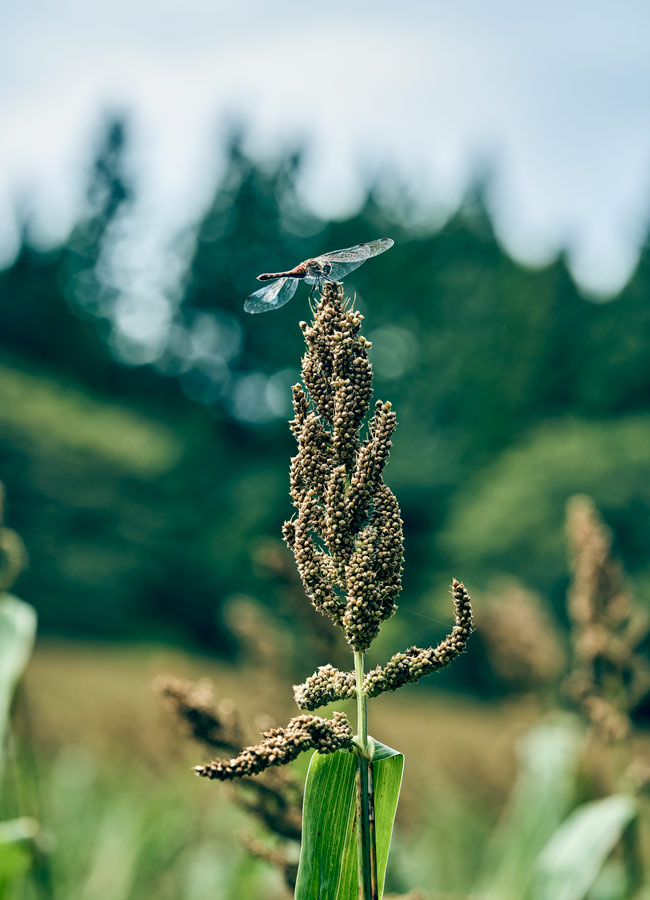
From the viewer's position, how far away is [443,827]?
7707mm

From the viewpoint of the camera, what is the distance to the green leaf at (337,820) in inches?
48.6

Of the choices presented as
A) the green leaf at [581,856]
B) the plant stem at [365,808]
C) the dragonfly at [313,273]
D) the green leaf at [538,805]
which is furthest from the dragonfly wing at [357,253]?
the green leaf at [538,805]

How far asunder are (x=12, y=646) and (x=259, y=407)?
960 inches

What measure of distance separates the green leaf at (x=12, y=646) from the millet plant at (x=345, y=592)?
1180 millimetres

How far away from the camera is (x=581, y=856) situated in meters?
2.76

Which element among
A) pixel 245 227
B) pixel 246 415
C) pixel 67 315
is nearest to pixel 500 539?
pixel 246 415

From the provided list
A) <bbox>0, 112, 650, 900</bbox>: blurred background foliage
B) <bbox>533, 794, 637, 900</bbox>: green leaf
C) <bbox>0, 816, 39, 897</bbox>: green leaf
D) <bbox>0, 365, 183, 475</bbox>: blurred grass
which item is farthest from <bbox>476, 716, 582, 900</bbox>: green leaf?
<bbox>0, 365, 183, 475</bbox>: blurred grass

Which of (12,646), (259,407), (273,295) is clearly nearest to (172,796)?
(12,646)

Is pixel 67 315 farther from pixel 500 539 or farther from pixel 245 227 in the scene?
pixel 500 539

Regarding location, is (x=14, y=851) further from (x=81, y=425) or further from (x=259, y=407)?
(x=259, y=407)

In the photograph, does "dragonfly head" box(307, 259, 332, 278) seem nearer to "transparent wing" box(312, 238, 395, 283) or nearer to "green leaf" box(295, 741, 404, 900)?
"transparent wing" box(312, 238, 395, 283)

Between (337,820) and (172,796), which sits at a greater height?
(172,796)

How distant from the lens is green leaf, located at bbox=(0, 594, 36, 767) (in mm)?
2225

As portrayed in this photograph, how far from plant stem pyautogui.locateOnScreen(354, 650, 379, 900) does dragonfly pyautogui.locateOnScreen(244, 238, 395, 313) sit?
71cm
